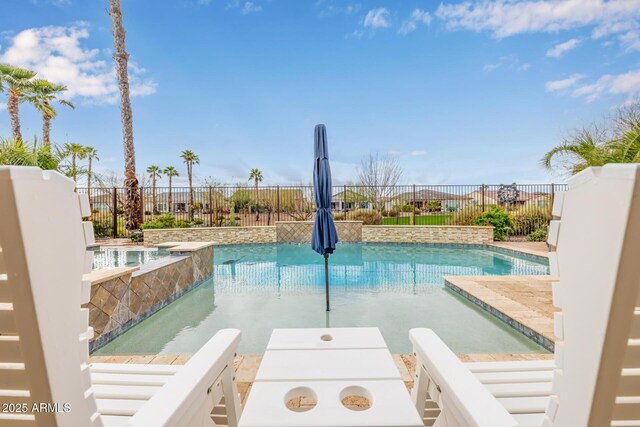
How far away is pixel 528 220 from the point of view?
501 inches

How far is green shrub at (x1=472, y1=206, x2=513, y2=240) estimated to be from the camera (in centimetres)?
A: 1220

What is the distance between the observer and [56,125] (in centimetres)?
1772

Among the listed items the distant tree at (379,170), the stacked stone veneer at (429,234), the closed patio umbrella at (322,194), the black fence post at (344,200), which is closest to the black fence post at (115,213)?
the black fence post at (344,200)

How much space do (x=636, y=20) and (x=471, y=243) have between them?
10441 millimetres

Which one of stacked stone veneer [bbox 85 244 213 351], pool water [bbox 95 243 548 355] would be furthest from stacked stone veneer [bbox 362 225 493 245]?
stacked stone veneer [bbox 85 244 213 351]

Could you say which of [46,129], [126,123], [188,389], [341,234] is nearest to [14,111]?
[46,129]

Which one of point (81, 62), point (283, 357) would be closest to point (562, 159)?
point (283, 357)

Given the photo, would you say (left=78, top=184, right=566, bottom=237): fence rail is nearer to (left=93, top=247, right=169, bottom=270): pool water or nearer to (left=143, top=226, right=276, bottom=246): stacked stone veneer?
(left=143, top=226, right=276, bottom=246): stacked stone veneer

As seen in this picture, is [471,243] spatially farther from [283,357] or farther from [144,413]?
[144,413]

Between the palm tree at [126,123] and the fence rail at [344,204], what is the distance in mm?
574

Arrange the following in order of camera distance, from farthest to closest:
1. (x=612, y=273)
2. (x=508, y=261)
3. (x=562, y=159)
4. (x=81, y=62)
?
(x=81, y=62)
(x=562, y=159)
(x=508, y=261)
(x=612, y=273)

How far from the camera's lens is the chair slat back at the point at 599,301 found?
57 cm

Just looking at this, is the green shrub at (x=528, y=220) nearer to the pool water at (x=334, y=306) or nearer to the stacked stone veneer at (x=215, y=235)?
the pool water at (x=334, y=306)

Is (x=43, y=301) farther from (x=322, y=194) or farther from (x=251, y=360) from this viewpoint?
(x=322, y=194)
